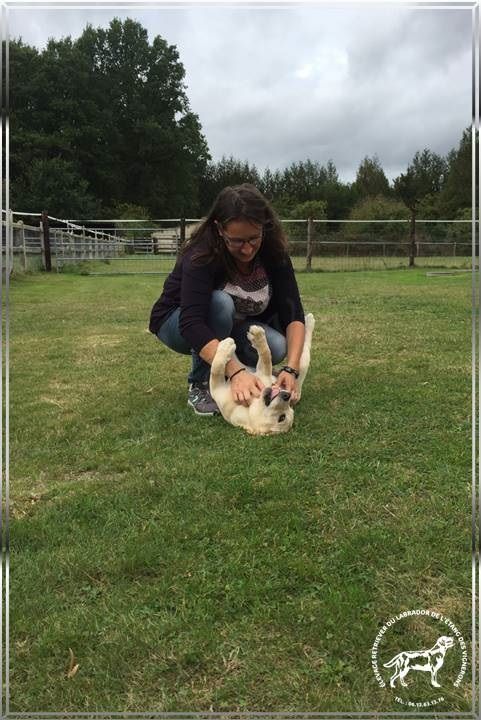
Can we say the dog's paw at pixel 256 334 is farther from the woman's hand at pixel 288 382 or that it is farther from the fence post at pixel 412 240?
the fence post at pixel 412 240

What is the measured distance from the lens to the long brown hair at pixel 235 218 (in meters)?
2.34

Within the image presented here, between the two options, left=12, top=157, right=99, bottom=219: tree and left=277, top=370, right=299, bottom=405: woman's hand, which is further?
left=12, top=157, right=99, bottom=219: tree

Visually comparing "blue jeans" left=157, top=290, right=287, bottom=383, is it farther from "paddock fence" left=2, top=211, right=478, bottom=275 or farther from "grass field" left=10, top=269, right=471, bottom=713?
"paddock fence" left=2, top=211, right=478, bottom=275

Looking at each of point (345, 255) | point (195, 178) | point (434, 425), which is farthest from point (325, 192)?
point (434, 425)

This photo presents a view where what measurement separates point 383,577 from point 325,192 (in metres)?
28.8

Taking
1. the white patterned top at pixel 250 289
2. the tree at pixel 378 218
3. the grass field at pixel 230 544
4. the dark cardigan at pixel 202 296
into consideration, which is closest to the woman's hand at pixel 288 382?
the grass field at pixel 230 544

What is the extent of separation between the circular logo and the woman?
1235mm

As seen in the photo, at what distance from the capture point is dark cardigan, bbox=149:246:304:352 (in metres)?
2.55

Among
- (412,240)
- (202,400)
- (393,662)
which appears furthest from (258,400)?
(412,240)

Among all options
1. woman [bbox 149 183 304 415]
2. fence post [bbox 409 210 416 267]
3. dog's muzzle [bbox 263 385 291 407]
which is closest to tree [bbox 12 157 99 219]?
fence post [bbox 409 210 416 267]

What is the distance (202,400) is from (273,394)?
0.56m

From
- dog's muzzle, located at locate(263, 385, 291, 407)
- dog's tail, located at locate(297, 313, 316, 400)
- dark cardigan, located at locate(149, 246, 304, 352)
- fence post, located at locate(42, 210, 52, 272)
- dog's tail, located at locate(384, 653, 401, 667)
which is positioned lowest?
dog's tail, located at locate(384, 653, 401, 667)

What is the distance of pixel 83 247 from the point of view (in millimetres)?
17172

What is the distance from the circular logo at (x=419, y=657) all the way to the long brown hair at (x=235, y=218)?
1598mm
